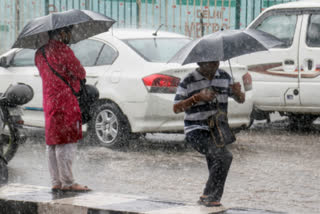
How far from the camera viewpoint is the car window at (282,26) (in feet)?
40.2

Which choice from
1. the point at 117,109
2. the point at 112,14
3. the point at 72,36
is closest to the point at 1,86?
the point at 117,109

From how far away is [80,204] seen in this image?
236 inches

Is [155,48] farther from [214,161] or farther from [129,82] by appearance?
[214,161]

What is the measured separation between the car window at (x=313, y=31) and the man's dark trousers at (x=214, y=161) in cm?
627

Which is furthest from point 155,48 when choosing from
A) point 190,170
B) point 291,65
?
point 291,65

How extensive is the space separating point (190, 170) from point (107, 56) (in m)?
2.43

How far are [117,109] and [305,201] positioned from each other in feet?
11.8

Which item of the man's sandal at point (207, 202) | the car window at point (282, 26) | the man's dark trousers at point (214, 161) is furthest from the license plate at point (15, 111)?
the car window at point (282, 26)

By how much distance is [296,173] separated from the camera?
8.67 m

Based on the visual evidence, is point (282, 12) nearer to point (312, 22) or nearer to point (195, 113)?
point (312, 22)

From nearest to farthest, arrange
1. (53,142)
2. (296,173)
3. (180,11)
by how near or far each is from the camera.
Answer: (53,142) → (296,173) → (180,11)

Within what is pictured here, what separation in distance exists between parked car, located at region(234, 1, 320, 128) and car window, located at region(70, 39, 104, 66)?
2734 mm

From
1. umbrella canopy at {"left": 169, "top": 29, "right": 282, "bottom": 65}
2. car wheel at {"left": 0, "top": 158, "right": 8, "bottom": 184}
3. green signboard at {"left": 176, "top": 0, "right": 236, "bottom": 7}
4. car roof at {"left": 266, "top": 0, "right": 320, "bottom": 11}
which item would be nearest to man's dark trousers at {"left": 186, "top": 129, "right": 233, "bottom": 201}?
umbrella canopy at {"left": 169, "top": 29, "right": 282, "bottom": 65}

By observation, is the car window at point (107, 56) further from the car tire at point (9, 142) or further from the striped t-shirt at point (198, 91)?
the striped t-shirt at point (198, 91)
